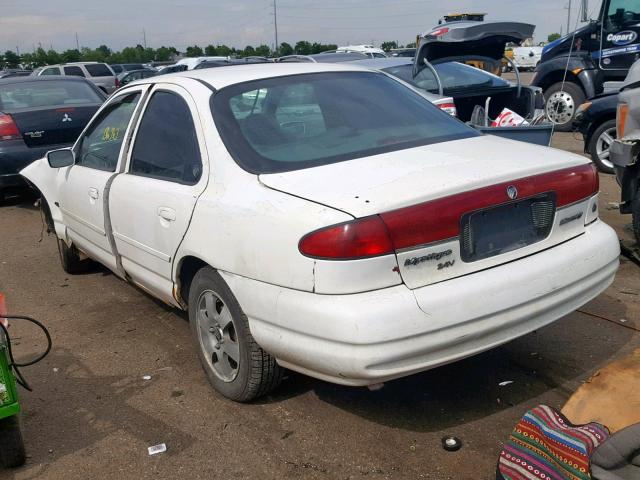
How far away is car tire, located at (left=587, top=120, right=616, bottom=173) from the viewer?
27.5 feet

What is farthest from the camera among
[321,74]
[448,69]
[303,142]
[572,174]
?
[448,69]

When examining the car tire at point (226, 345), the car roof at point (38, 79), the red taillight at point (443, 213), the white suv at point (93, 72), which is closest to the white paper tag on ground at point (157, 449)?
the car tire at point (226, 345)

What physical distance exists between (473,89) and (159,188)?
5.46 meters

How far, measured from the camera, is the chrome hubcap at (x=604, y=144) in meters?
8.41

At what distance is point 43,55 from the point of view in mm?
57906

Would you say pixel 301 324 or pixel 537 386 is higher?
pixel 301 324

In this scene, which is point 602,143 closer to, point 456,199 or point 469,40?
point 469,40

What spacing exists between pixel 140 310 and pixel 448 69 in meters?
5.25

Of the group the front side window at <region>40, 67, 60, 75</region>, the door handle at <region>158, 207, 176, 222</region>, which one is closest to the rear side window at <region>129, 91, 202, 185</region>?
the door handle at <region>158, 207, 176, 222</region>

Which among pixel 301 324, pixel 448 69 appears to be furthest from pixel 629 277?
pixel 448 69

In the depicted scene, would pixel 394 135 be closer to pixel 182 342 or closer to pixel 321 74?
pixel 321 74

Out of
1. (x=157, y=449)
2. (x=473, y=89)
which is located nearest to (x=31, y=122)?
(x=473, y=89)

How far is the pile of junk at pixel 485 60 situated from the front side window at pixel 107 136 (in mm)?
3406

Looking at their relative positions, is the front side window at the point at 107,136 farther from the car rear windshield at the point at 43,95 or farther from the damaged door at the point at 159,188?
the car rear windshield at the point at 43,95
